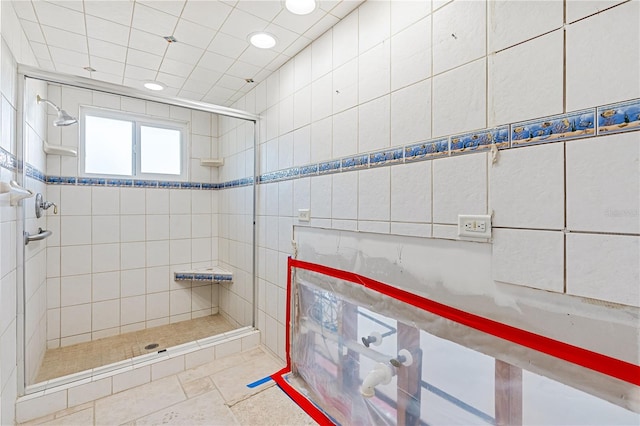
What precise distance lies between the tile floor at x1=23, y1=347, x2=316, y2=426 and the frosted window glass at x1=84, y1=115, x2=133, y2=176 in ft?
6.38

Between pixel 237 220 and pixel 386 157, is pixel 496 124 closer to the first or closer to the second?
pixel 386 157

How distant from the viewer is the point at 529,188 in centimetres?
90

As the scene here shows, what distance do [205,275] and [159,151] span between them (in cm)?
138

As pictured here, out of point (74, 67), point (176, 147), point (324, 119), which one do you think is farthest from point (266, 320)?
point (74, 67)

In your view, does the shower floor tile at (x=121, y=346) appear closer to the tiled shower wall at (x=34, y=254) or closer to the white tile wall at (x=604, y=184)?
the tiled shower wall at (x=34, y=254)

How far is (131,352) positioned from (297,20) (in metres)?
2.78

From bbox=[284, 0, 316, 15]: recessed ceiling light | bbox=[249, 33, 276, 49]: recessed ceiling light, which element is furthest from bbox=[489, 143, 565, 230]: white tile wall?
bbox=[249, 33, 276, 49]: recessed ceiling light

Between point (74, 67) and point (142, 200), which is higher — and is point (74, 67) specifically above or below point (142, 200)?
above

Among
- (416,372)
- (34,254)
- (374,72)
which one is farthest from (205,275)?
(374,72)

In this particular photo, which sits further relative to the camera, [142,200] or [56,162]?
[142,200]

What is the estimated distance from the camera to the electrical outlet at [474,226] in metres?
1.00

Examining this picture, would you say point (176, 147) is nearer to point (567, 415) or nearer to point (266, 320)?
point (266, 320)

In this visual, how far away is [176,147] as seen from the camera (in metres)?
3.09

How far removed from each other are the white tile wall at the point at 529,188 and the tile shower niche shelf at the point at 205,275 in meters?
2.51
